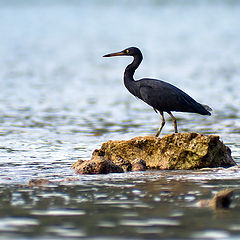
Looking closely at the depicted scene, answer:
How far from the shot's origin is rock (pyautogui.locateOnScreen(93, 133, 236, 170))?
1282 cm

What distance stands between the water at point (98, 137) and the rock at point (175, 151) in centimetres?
70

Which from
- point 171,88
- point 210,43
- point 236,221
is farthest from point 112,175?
point 210,43

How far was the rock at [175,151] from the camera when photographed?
42.1 ft

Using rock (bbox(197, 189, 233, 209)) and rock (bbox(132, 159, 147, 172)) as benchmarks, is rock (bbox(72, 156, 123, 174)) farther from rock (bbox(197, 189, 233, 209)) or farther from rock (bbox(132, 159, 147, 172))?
rock (bbox(197, 189, 233, 209))

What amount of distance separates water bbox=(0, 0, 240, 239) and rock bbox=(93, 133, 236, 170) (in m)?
0.70

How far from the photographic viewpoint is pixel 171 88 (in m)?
14.3

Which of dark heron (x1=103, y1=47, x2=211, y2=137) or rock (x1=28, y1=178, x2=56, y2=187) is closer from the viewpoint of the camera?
rock (x1=28, y1=178, x2=56, y2=187)

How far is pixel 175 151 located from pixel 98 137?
5481mm

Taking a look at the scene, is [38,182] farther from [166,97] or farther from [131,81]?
[131,81]

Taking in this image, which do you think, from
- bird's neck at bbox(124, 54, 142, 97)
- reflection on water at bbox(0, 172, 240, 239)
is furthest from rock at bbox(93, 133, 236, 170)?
bird's neck at bbox(124, 54, 142, 97)

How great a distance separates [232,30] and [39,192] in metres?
83.4

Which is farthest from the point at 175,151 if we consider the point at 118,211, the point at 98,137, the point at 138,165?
the point at 98,137

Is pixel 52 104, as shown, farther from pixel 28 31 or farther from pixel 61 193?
pixel 28 31

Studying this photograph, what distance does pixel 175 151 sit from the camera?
1295 centimetres
